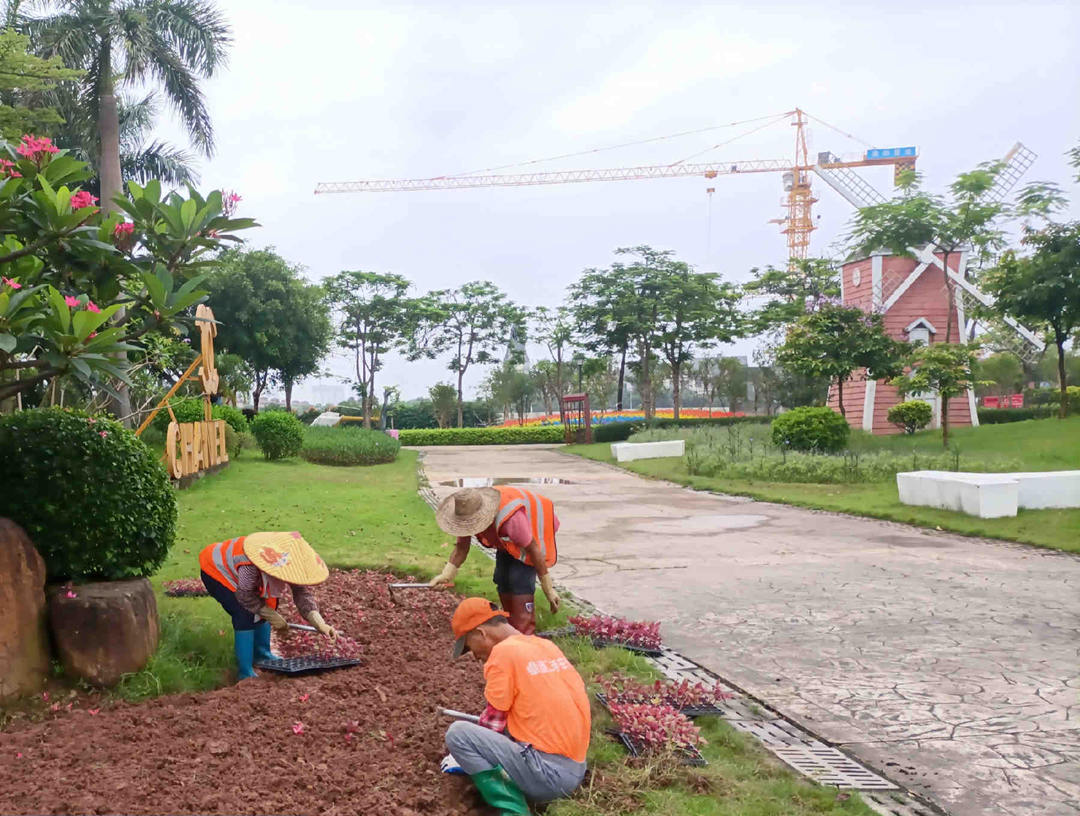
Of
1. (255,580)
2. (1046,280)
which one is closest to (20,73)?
(255,580)

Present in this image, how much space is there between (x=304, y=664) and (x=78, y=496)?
4.97ft

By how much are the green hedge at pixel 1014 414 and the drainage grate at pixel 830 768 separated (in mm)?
30904

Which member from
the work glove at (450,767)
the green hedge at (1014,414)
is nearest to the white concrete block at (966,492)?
the work glove at (450,767)

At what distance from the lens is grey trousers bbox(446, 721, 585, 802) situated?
10.3ft

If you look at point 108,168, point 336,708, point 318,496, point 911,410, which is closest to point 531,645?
point 336,708

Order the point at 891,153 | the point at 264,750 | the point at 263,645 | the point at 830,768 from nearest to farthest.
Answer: the point at 264,750 → the point at 830,768 → the point at 263,645 → the point at 891,153

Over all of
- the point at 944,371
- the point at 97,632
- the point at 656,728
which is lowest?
the point at 656,728

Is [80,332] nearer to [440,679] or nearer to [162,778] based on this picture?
[162,778]

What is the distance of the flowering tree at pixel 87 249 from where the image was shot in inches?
148

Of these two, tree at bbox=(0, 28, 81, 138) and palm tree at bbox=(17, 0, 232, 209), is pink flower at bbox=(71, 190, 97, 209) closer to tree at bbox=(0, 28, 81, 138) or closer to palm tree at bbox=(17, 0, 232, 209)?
tree at bbox=(0, 28, 81, 138)

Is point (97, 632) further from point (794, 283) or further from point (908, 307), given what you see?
point (794, 283)

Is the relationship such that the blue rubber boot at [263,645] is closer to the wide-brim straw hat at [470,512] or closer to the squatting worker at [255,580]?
the squatting worker at [255,580]

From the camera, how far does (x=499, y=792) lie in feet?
10.3

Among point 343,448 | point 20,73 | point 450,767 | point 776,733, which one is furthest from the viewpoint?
point 343,448
